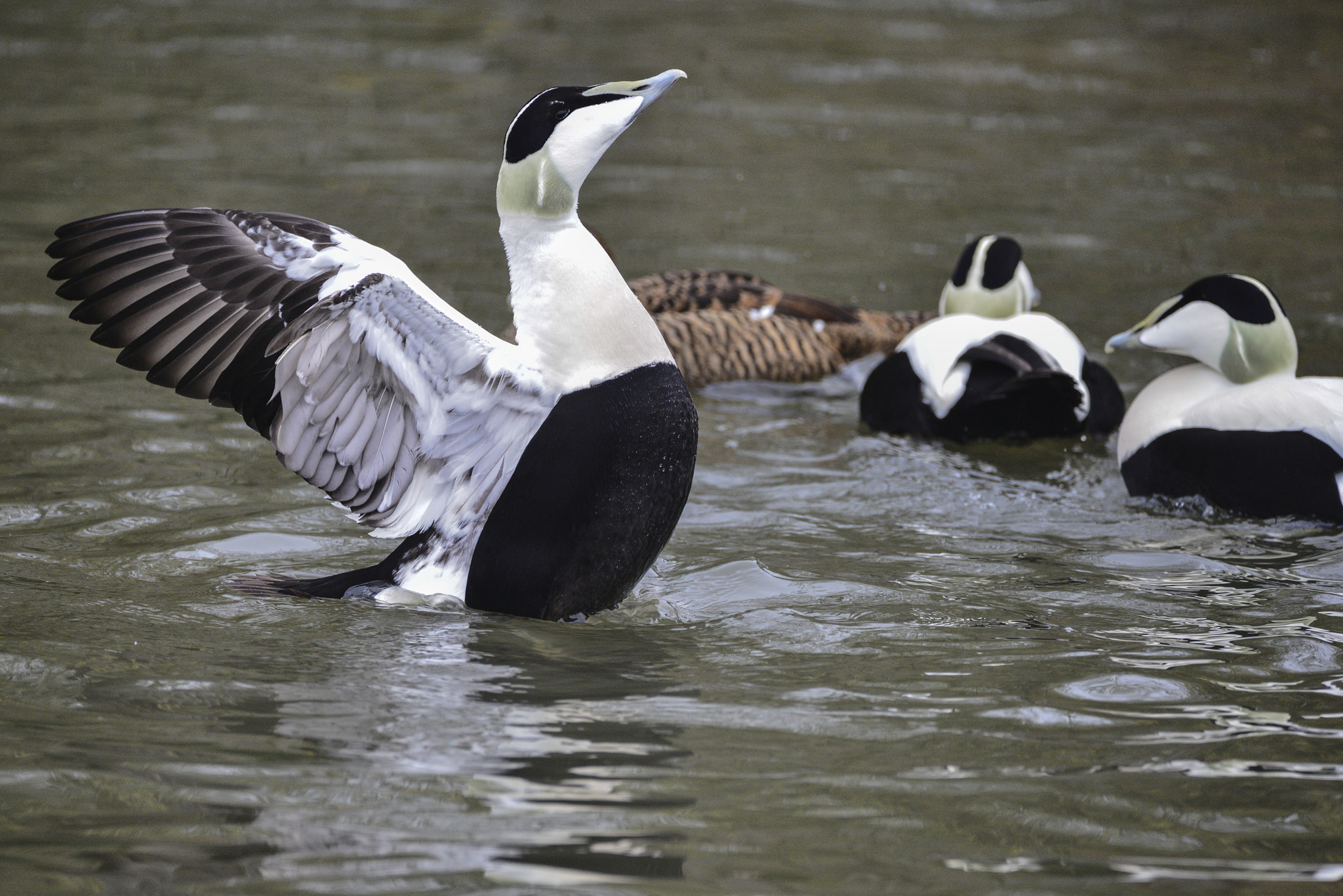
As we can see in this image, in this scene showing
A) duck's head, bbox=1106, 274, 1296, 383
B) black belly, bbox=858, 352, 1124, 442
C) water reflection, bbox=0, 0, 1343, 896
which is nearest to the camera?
water reflection, bbox=0, 0, 1343, 896

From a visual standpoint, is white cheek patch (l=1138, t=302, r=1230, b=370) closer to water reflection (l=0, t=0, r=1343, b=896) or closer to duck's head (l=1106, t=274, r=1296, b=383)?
duck's head (l=1106, t=274, r=1296, b=383)

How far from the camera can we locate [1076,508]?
5621 mm

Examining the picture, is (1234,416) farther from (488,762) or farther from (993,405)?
(488,762)

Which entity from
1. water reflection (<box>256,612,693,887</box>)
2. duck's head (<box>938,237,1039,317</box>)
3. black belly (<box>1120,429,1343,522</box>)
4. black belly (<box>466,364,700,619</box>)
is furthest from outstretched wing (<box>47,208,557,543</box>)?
duck's head (<box>938,237,1039,317</box>)

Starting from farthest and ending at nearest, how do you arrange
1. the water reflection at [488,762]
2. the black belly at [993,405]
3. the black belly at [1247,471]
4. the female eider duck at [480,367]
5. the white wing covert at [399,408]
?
the black belly at [993,405] < the black belly at [1247,471] < the female eider duck at [480,367] < the white wing covert at [399,408] < the water reflection at [488,762]

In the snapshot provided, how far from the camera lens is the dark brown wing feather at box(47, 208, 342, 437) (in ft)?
13.1

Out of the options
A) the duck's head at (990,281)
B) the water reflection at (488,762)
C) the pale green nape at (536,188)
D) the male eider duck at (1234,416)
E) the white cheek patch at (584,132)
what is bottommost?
the water reflection at (488,762)

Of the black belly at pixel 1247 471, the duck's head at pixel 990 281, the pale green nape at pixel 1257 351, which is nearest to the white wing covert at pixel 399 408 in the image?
the black belly at pixel 1247 471

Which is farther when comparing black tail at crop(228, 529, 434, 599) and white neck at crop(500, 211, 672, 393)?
black tail at crop(228, 529, 434, 599)

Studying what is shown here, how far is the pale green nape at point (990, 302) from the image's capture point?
23.1ft

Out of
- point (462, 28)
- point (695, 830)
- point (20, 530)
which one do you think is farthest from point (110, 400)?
point (462, 28)

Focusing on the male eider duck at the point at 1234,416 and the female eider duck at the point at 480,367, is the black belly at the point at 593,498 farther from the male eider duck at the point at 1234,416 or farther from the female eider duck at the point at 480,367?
the male eider duck at the point at 1234,416

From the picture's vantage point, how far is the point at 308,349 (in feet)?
13.0

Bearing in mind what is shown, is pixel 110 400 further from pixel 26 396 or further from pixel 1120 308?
Result: pixel 1120 308
